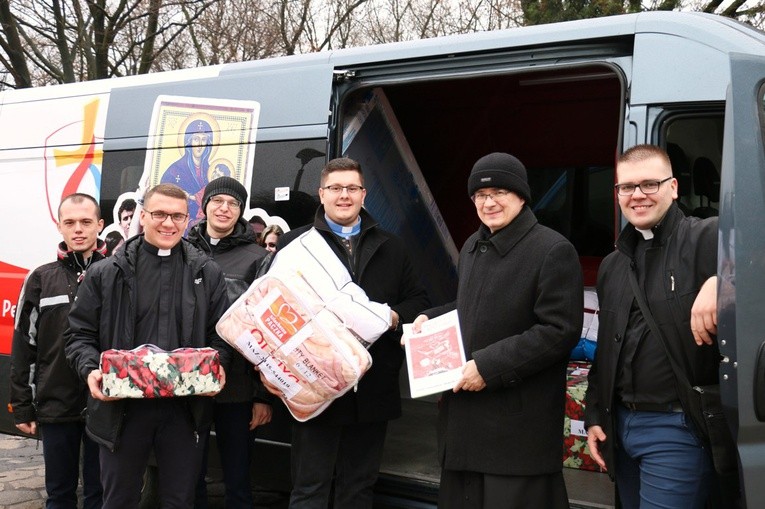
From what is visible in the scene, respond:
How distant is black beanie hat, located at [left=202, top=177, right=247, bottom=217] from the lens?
362 cm

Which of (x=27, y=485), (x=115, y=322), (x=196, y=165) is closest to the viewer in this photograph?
(x=115, y=322)

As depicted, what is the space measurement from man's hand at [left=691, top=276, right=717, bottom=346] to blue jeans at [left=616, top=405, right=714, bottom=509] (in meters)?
0.26

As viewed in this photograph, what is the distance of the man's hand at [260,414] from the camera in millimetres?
3467

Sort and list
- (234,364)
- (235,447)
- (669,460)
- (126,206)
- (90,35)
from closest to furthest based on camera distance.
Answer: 1. (669,460)
2. (234,364)
3. (235,447)
4. (126,206)
5. (90,35)

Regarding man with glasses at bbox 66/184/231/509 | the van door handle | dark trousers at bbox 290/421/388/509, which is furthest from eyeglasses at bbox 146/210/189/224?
the van door handle

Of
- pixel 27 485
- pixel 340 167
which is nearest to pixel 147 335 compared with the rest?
pixel 340 167

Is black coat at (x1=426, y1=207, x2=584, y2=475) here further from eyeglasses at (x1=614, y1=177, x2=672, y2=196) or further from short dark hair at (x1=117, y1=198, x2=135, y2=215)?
short dark hair at (x1=117, y1=198, x2=135, y2=215)

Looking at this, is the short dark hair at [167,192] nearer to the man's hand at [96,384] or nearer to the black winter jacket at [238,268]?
the black winter jacket at [238,268]

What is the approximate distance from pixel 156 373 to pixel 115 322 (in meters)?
0.31

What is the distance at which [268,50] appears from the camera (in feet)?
55.2

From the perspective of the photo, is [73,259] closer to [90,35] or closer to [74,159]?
[74,159]

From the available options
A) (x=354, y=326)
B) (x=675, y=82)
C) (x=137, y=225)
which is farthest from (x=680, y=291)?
(x=137, y=225)

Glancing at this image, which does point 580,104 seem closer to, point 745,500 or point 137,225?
point 137,225

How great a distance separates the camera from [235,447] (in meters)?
3.50
